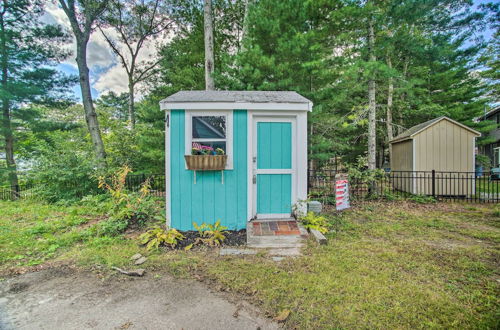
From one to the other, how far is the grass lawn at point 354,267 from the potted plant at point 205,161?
1.32 m

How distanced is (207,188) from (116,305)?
6.65 feet

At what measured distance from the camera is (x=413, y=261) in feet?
9.09

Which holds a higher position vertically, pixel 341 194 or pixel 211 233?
pixel 341 194

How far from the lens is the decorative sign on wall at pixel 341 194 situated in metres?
5.04

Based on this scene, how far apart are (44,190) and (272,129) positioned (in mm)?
7791

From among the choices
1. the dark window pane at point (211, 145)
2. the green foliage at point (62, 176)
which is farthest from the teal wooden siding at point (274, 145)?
the green foliage at point (62, 176)

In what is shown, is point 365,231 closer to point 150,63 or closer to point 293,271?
point 293,271

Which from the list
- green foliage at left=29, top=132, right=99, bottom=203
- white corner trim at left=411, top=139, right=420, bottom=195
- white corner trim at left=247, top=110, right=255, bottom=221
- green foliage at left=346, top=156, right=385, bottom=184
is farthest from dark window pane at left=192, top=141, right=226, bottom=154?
white corner trim at left=411, top=139, right=420, bottom=195

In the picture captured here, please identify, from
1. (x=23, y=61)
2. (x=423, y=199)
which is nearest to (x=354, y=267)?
(x=423, y=199)

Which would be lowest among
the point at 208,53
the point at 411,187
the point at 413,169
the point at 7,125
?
the point at 411,187

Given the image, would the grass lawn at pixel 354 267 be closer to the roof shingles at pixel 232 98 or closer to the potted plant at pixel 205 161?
the potted plant at pixel 205 161

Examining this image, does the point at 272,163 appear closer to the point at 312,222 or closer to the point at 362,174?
the point at 312,222

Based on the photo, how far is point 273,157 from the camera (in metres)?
3.93

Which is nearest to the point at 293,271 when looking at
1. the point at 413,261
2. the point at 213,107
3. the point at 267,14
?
the point at 413,261
